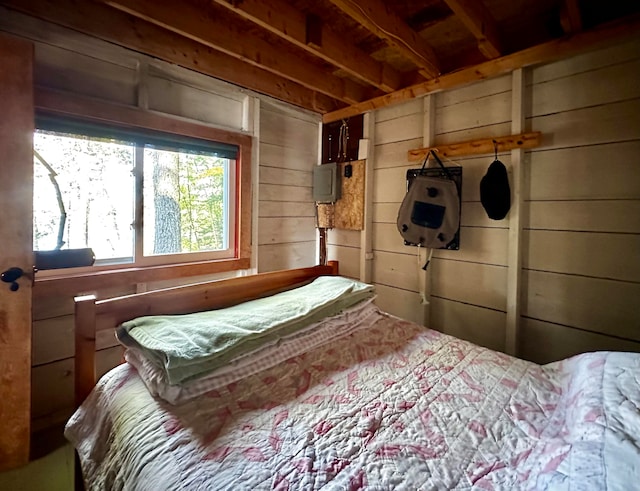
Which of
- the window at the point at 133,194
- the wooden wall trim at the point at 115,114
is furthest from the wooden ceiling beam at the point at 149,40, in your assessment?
the window at the point at 133,194

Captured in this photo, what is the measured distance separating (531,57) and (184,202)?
7.12ft

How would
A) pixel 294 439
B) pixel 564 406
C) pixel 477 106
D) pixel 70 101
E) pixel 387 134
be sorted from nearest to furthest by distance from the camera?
1. pixel 294 439
2. pixel 564 406
3. pixel 70 101
4. pixel 477 106
5. pixel 387 134

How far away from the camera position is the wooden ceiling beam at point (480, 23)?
1.44 meters

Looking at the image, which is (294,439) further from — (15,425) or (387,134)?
(387,134)

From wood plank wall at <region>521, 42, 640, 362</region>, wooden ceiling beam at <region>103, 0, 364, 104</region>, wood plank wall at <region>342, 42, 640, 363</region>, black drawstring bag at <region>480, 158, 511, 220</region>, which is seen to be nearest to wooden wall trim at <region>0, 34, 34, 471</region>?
wooden ceiling beam at <region>103, 0, 364, 104</region>

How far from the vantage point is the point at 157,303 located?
135 cm

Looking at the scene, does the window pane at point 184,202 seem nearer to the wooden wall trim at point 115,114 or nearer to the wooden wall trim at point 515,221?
the wooden wall trim at point 115,114

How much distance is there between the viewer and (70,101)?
1.59 meters

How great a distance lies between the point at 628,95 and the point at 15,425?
3.16 metres

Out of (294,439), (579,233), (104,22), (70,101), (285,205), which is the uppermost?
(104,22)

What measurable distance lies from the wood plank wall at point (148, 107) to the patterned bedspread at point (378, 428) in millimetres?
795

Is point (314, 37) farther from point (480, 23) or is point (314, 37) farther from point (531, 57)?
point (531, 57)

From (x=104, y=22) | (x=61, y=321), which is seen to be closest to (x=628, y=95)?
(x=104, y=22)

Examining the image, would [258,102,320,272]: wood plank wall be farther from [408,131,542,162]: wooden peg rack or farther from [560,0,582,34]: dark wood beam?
[560,0,582,34]: dark wood beam
